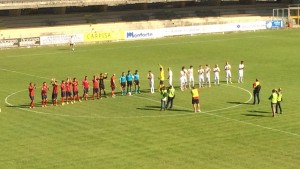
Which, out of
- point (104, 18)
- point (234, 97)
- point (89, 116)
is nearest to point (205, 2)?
point (104, 18)

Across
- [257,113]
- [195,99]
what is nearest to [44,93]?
[195,99]

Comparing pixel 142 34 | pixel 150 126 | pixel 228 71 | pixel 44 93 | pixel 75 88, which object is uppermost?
pixel 142 34

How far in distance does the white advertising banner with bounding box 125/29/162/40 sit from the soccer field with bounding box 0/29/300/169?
24.3 metres

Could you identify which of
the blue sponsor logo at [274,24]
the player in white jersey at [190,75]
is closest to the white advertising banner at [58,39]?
the blue sponsor logo at [274,24]

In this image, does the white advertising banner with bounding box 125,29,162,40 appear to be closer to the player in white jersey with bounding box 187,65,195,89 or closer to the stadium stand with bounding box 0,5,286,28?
the stadium stand with bounding box 0,5,286,28

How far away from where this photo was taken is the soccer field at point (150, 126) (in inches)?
1145

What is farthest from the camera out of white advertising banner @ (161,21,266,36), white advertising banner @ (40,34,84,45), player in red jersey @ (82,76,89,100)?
white advertising banner @ (161,21,266,36)

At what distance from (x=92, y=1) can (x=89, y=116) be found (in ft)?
186

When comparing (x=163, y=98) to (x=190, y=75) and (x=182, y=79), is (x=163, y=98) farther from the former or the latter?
(x=190, y=75)

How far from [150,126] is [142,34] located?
52.5 m

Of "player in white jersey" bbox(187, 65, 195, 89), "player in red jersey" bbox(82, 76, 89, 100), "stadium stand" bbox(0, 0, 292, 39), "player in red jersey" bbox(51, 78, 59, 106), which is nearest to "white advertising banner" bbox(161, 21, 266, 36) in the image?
"stadium stand" bbox(0, 0, 292, 39)

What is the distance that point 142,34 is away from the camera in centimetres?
8738

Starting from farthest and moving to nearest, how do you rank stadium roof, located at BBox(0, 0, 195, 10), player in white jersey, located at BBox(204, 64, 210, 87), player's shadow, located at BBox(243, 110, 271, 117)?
stadium roof, located at BBox(0, 0, 195, 10) → player in white jersey, located at BBox(204, 64, 210, 87) → player's shadow, located at BBox(243, 110, 271, 117)

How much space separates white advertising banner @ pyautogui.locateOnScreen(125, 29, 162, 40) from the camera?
86.5 m
